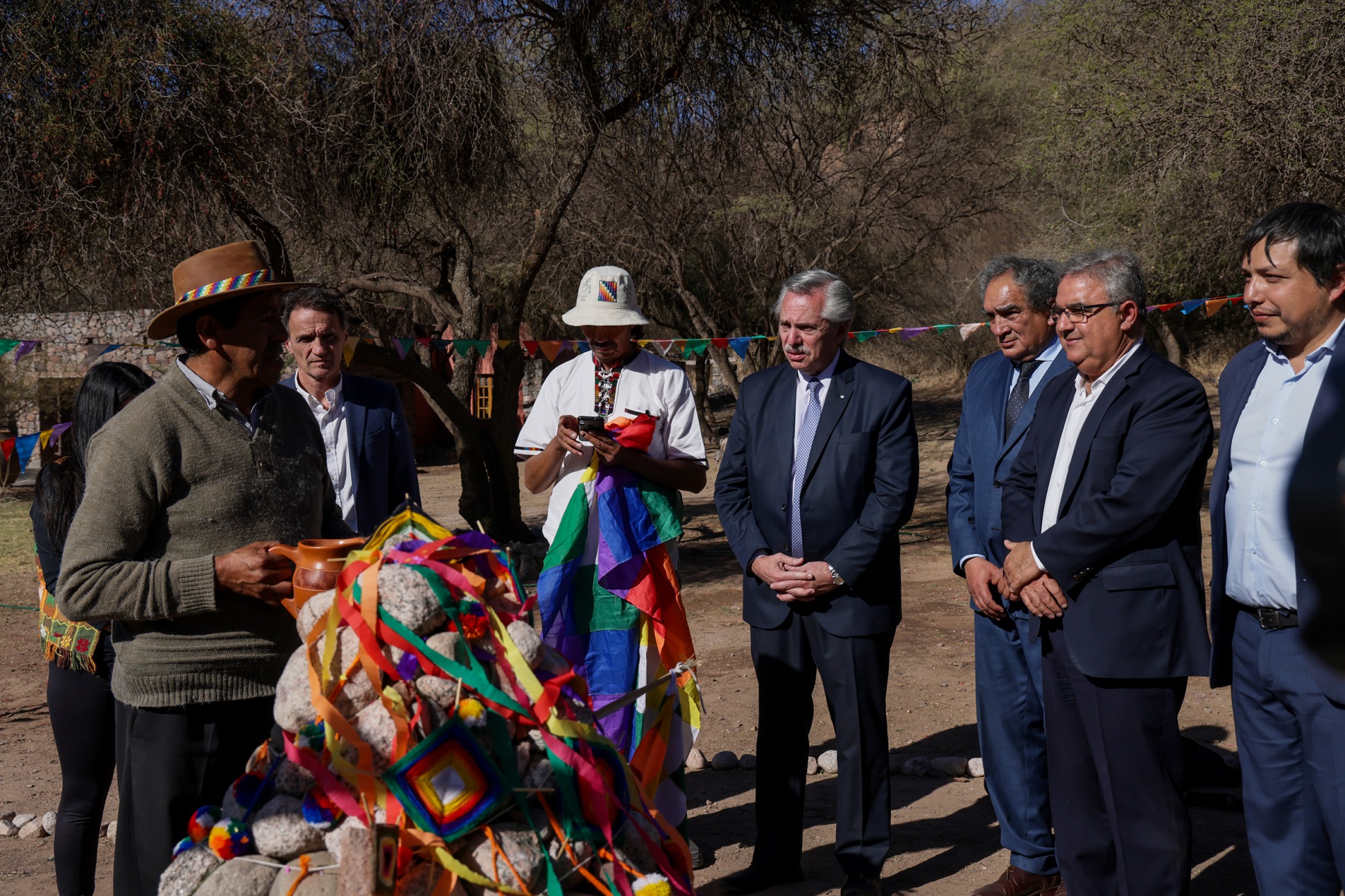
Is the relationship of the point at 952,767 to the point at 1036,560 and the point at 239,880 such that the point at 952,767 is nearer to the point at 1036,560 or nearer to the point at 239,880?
the point at 1036,560

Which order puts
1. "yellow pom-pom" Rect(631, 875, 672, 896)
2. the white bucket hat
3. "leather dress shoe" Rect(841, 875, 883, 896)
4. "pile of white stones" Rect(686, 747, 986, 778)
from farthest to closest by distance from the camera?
1. "pile of white stones" Rect(686, 747, 986, 778)
2. the white bucket hat
3. "leather dress shoe" Rect(841, 875, 883, 896)
4. "yellow pom-pom" Rect(631, 875, 672, 896)

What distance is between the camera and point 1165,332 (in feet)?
86.6

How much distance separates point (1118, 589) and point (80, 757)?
11.1 ft

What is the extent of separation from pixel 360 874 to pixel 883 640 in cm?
234

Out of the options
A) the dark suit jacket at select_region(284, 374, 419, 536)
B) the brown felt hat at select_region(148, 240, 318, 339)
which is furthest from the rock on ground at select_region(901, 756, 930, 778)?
the brown felt hat at select_region(148, 240, 318, 339)

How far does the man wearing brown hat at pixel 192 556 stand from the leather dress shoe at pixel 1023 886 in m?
2.62

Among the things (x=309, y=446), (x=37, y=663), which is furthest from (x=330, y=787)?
(x=37, y=663)

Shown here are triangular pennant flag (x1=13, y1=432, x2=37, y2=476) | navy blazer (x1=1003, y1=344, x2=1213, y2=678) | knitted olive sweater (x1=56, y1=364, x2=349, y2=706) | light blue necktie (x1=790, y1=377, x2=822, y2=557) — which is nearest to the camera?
knitted olive sweater (x1=56, y1=364, x2=349, y2=706)

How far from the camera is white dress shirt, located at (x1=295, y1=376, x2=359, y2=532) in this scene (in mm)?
4273

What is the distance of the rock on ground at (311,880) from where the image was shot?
Answer: 7.40 feet

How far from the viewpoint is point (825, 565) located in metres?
3.94

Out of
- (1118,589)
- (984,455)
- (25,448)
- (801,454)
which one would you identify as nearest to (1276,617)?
(1118,589)

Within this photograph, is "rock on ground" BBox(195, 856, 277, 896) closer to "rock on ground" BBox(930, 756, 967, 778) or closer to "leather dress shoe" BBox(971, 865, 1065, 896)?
"leather dress shoe" BBox(971, 865, 1065, 896)

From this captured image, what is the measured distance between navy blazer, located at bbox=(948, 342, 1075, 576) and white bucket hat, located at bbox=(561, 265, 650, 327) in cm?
137
